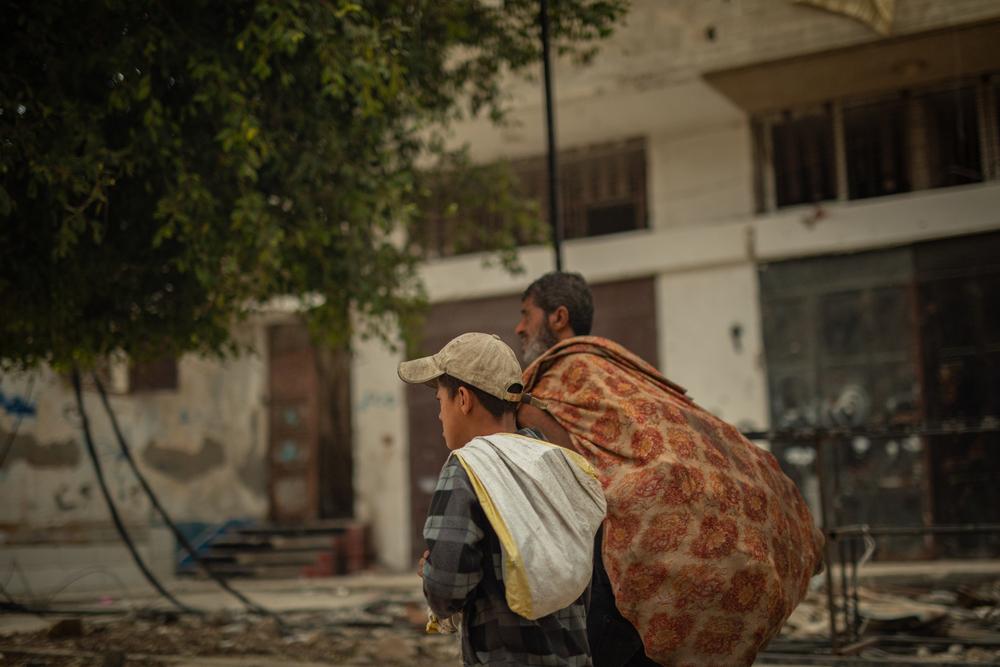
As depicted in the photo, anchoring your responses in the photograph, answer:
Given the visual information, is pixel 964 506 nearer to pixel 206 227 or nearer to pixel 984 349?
pixel 984 349

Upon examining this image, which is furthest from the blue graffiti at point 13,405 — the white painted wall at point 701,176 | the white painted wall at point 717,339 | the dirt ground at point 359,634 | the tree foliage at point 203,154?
the white painted wall at point 701,176

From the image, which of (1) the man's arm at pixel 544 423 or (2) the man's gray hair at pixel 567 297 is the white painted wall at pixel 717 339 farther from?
(1) the man's arm at pixel 544 423

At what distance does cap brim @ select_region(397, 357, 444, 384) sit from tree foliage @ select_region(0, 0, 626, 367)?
3.34 metres

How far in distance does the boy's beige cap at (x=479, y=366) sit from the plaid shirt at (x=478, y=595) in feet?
0.70

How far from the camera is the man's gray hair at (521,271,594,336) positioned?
369 centimetres

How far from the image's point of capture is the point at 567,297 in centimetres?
369

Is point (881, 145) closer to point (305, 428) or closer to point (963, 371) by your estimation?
point (963, 371)

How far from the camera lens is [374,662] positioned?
6680 millimetres

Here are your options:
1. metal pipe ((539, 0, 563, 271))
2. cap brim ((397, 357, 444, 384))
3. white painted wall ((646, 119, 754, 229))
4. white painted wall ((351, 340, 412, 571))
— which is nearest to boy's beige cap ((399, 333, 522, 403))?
cap brim ((397, 357, 444, 384))

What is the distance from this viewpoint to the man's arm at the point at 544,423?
3193 mm

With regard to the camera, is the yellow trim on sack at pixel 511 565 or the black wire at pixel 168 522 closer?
the yellow trim on sack at pixel 511 565

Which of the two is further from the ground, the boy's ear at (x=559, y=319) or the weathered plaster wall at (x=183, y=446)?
the boy's ear at (x=559, y=319)

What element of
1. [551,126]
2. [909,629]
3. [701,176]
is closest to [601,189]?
[701,176]

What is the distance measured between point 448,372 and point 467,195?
6.72 m
